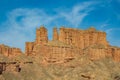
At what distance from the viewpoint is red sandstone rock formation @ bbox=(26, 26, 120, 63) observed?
588ft

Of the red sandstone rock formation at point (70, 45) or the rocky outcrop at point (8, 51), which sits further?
the red sandstone rock formation at point (70, 45)

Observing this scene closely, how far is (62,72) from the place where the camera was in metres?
173

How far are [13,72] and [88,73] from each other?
3323 cm

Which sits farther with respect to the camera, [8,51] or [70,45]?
[70,45]

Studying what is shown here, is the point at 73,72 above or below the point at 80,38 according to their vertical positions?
below

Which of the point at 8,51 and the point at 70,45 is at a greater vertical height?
the point at 70,45

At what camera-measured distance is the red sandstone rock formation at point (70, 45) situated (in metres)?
179

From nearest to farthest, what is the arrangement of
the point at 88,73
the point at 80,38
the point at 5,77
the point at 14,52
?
the point at 5,77, the point at 88,73, the point at 14,52, the point at 80,38

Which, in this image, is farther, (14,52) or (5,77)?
(14,52)

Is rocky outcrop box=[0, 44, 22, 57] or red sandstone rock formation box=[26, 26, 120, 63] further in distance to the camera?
red sandstone rock formation box=[26, 26, 120, 63]

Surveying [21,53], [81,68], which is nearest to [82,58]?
[81,68]

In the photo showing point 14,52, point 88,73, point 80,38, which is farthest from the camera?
point 80,38

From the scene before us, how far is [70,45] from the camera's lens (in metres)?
186

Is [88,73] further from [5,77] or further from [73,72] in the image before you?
[5,77]
